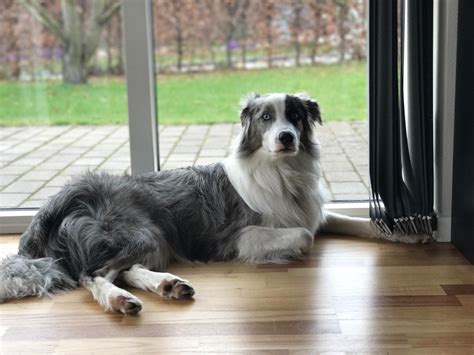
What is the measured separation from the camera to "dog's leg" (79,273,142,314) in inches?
90.2

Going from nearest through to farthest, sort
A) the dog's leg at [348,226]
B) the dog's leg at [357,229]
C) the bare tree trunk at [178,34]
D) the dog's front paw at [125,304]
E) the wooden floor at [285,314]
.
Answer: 1. the wooden floor at [285,314]
2. the dog's front paw at [125,304]
3. the dog's leg at [357,229]
4. the dog's leg at [348,226]
5. the bare tree trunk at [178,34]

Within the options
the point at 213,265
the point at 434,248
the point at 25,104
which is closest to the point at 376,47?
the point at 434,248

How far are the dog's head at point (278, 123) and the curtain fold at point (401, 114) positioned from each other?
0.96 feet

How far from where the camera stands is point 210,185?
296cm

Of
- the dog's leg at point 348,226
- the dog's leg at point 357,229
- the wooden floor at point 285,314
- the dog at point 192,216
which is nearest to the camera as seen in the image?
the wooden floor at point 285,314

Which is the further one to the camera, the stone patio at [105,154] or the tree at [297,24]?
the stone patio at [105,154]

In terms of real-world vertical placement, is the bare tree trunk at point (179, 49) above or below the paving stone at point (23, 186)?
above

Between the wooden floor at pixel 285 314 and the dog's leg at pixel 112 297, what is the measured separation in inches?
1.3

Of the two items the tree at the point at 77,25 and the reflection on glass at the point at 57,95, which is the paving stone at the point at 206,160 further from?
the tree at the point at 77,25

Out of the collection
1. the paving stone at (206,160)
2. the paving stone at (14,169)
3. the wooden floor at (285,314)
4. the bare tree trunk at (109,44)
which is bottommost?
the wooden floor at (285,314)

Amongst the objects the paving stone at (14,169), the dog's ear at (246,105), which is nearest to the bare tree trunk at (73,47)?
the paving stone at (14,169)

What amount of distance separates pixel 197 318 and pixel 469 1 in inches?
67.9

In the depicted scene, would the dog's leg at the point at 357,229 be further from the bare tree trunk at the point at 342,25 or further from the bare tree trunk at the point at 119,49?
the bare tree trunk at the point at 119,49

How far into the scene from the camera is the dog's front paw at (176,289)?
95.3 inches
